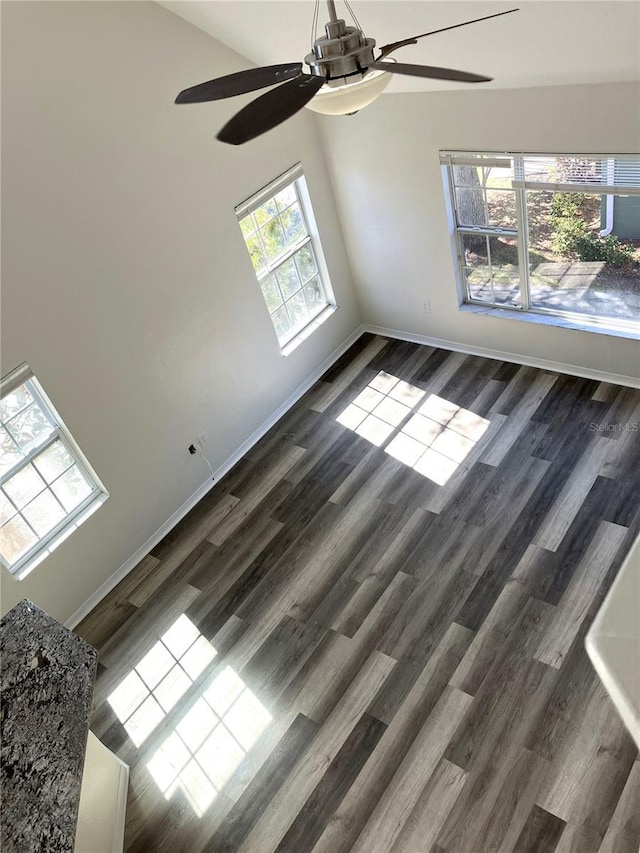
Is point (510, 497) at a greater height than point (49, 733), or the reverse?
point (49, 733)

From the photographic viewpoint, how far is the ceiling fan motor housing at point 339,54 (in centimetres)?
195

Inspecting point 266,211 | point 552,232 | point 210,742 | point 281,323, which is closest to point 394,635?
point 210,742

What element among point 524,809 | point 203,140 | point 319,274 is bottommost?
point 524,809

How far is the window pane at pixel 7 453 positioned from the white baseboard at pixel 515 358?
3491 millimetres

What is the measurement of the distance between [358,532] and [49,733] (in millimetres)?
2503

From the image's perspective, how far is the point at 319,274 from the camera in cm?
621

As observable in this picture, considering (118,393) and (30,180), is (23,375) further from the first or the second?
(30,180)

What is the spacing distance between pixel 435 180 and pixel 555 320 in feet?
4.68

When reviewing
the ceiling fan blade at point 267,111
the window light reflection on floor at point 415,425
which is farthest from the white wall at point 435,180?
the ceiling fan blade at point 267,111

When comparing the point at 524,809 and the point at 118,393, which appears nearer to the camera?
the point at 524,809

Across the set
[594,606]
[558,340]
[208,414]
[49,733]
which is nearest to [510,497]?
[594,606]

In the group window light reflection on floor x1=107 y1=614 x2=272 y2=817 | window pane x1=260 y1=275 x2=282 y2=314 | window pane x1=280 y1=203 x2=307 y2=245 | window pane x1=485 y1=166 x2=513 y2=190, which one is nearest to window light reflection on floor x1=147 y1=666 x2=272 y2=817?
window light reflection on floor x1=107 y1=614 x2=272 y2=817

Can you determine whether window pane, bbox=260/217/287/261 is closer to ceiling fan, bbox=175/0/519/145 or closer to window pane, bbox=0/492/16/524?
window pane, bbox=0/492/16/524

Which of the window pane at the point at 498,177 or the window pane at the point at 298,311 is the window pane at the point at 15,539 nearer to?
the window pane at the point at 298,311
